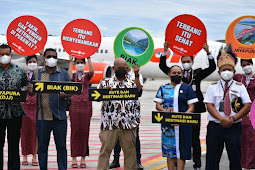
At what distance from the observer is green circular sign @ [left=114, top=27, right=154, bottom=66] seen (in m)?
6.81

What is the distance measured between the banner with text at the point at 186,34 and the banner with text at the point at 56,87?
1.76 metres

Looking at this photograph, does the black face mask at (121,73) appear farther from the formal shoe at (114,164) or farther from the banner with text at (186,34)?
the formal shoe at (114,164)

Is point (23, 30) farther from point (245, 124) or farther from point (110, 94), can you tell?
point (245, 124)

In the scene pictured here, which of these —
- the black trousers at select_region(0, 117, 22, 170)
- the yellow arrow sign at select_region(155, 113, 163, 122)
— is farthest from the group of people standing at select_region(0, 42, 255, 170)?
the yellow arrow sign at select_region(155, 113, 163, 122)

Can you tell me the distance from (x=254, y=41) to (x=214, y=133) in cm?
213

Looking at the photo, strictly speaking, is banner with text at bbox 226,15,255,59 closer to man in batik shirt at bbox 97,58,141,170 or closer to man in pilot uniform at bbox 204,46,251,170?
man in pilot uniform at bbox 204,46,251,170

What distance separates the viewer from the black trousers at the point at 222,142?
17.7 ft

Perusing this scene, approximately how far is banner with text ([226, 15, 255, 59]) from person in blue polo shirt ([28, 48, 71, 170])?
108 inches

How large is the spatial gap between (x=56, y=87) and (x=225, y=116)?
89.1 inches

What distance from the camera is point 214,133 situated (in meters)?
5.48

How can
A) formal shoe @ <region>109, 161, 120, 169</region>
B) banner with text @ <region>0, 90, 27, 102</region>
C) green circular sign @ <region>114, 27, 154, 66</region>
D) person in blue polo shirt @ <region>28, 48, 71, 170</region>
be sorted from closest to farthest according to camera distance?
banner with text @ <region>0, 90, 27, 102</region> < person in blue polo shirt @ <region>28, 48, 71, 170</region> < green circular sign @ <region>114, 27, 154, 66</region> < formal shoe @ <region>109, 161, 120, 169</region>

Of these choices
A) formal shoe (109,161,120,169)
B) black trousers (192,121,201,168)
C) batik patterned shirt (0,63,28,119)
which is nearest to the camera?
batik patterned shirt (0,63,28,119)

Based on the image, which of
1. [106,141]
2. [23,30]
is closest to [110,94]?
[106,141]

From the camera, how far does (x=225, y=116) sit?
5.41 m
